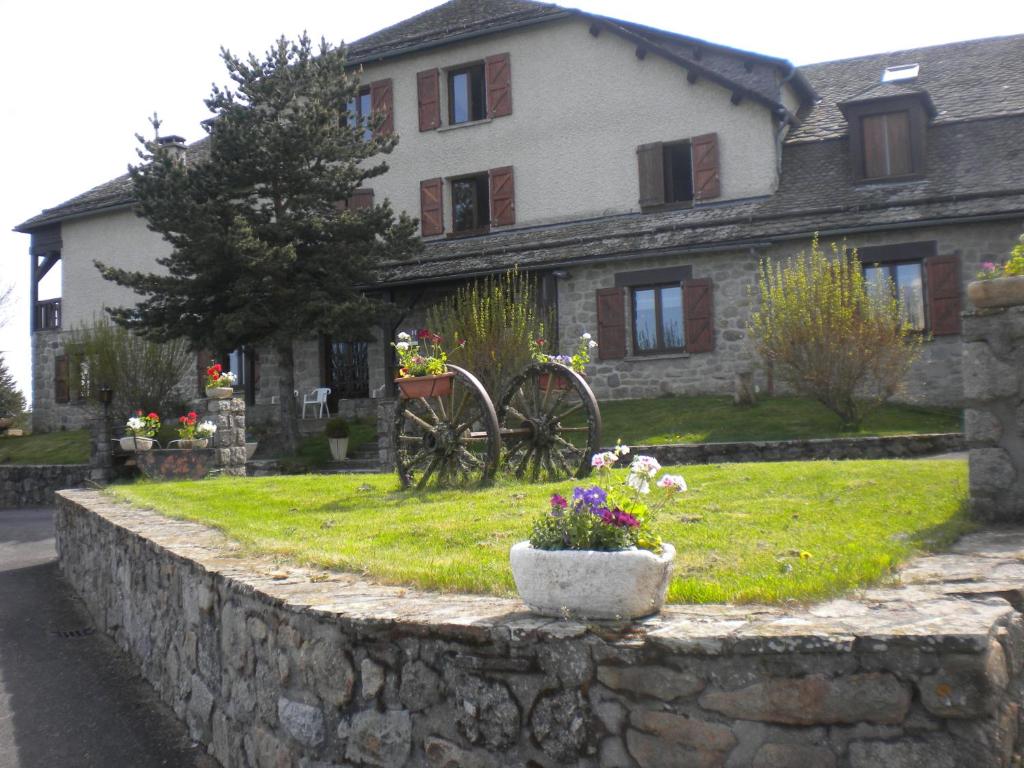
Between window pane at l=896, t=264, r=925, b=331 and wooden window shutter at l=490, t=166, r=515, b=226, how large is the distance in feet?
27.2

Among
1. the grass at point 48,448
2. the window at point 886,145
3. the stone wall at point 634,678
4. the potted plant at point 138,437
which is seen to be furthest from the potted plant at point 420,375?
the grass at point 48,448

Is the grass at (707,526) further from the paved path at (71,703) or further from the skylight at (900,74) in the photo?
the skylight at (900,74)

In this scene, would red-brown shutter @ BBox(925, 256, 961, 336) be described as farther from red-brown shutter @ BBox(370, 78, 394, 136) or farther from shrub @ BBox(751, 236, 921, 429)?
red-brown shutter @ BBox(370, 78, 394, 136)

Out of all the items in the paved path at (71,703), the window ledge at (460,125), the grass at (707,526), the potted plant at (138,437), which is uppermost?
the window ledge at (460,125)

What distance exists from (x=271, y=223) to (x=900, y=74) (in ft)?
41.7

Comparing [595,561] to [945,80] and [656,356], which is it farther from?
[945,80]

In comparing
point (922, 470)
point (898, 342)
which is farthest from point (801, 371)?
point (922, 470)

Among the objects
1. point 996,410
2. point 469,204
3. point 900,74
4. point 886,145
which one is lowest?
point 996,410

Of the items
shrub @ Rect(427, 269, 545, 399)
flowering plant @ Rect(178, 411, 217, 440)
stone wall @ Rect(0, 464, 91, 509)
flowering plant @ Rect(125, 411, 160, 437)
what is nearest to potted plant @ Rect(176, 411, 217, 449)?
flowering plant @ Rect(178, 411, 217, 440)

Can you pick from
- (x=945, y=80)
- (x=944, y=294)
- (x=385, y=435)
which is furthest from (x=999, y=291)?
(x=945, y=80)

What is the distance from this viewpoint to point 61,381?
2847 cm

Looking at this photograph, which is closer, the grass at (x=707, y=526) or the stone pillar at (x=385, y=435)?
the grass at (x=707, y=526)

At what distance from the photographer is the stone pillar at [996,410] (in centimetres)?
541

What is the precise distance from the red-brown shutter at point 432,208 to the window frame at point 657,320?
5.51m
